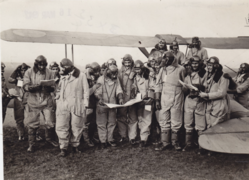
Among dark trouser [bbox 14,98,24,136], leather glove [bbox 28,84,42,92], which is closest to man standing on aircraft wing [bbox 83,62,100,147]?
leather glove [bbox 28,84,42,92]

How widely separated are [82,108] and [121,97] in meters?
0.98

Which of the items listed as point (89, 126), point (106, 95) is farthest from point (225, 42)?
point (89, 126)

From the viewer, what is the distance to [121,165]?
5.20 m

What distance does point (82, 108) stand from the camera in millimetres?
5523

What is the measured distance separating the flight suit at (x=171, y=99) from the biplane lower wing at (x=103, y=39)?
190 centimetres

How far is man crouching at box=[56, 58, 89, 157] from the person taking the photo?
5.44 meters

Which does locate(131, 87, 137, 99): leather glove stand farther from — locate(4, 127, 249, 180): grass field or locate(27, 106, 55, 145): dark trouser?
locate(27, 106, 55, 145): dark trouser

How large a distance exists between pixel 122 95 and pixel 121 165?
1.64 meters

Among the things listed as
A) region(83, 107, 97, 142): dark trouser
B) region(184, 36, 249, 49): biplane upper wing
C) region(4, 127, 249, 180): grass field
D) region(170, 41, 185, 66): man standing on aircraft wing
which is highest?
region(184, 36, 249, 49): biplane upper wing

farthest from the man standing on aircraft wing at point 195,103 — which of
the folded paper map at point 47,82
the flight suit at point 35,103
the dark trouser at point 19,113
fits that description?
the dark trouser at point 19,113

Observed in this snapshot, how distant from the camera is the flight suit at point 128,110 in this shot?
6242 mm

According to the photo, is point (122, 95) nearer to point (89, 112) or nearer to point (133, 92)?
point (133, 92)

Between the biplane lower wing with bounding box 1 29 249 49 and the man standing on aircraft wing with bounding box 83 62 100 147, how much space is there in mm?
968

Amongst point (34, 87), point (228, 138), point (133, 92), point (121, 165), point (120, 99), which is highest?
point (34, 87)
